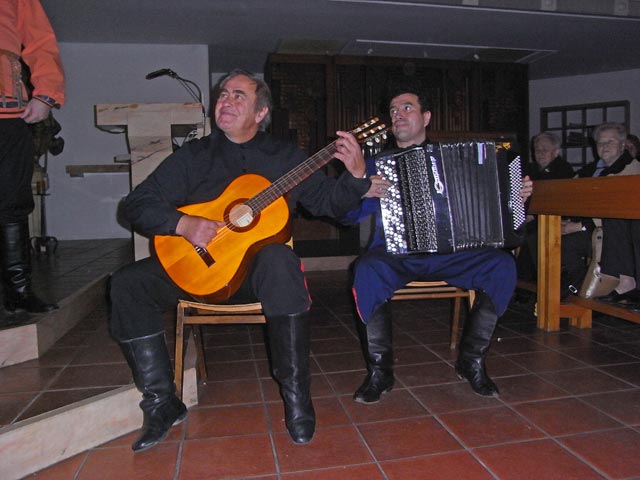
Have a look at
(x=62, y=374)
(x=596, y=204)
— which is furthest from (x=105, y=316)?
(x=596, y=204)

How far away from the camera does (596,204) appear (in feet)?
7.67

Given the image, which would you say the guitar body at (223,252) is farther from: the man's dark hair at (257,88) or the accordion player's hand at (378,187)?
the man's dark hair at (257,88)

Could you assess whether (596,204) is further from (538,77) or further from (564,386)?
(538,77)

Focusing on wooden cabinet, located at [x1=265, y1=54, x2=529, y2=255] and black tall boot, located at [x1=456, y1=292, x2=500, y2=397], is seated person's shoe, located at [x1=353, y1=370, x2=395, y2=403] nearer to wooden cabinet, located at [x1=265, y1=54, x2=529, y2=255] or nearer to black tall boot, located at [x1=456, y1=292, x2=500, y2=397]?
black tall boot, located at [x1=456, y1=292, x2=500, y2=397]

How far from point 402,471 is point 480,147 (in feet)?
4.02

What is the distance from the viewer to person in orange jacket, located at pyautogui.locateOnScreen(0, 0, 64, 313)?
77.7 inches

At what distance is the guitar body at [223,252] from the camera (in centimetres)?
167

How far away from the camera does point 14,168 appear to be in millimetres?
2020

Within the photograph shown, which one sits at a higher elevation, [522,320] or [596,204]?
[596,204]

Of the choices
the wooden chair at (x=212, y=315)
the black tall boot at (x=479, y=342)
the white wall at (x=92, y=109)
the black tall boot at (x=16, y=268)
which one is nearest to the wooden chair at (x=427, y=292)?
the wooden chair at (x=212, y=315)

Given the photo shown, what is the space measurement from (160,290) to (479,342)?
1.22m

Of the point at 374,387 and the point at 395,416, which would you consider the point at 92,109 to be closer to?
the point at 374,387

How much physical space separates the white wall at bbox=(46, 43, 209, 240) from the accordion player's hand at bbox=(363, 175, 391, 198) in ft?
16.9

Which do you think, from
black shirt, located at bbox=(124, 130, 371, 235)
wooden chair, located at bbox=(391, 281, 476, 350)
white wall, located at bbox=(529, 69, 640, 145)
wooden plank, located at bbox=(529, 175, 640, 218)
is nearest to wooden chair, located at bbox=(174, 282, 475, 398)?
wooden chair, located at bbox=(391, 281, 476, 350)
